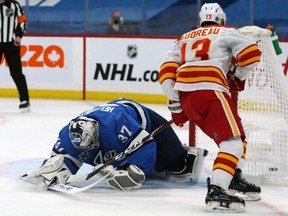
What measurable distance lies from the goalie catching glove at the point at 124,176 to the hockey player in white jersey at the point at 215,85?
0.34m

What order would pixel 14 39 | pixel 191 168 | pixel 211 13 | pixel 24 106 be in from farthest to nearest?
1. pixel 14 39
2. pixel 24 106
3. pixel 191 168
4. pixel 211 13

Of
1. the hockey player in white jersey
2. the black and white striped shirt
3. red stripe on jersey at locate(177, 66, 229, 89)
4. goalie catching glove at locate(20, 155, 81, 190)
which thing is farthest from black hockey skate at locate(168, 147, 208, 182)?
the black and white striped shirt

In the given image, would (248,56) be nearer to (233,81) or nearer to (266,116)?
(233,81)

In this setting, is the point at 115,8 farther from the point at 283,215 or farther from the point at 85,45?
the point at 283,215

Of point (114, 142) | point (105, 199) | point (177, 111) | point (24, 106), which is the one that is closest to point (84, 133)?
point (114, 142)

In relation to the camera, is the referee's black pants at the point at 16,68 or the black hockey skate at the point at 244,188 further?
the referee's black pants at the point at 16,68

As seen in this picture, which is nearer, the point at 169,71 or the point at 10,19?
the point at 169,71

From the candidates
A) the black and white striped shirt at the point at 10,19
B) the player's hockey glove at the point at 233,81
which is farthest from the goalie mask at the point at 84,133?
the black and white striped shirt at the point at 10,19

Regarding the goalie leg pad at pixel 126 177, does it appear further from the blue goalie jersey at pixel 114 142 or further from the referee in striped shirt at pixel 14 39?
the referee in striped shirt at pixel 14 39

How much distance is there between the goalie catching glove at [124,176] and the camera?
141 inches

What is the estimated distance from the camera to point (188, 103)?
10.9 feet

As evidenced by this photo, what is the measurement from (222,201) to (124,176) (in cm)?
57

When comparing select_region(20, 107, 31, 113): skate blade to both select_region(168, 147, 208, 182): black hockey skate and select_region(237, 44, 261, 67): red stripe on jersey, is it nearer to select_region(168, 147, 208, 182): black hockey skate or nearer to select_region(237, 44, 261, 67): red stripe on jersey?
select_region(168, 147, 208, 182): black hockey skate

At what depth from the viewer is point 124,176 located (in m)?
3.57
